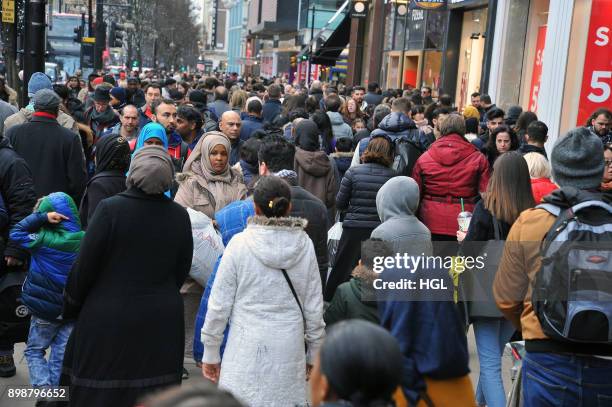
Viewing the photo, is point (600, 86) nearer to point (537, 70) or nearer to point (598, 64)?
point (598, 64)

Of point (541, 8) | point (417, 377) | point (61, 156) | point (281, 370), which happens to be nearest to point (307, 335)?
point (281, 370)

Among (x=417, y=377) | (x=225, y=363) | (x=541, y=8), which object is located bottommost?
(x=225, y=363)

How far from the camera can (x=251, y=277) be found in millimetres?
4785

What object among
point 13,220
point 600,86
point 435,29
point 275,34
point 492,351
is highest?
point 275,34

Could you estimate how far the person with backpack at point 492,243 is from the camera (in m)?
5.61

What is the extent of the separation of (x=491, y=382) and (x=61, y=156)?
4.51 metres

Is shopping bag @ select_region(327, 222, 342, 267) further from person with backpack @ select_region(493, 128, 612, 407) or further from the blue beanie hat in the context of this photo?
the blue beanie hat

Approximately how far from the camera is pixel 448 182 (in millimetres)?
7941

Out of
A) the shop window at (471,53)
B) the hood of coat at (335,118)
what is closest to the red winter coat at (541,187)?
the hood of coat at (335,118)

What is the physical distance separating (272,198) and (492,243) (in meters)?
1.63

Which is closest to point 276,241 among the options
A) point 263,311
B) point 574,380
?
point 263,311

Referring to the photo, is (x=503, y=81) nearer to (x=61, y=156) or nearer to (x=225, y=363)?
(x=61, y=156)

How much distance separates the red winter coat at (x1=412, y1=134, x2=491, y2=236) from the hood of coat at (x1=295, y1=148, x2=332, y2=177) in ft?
3.58

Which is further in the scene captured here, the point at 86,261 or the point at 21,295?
the point at 21,295
